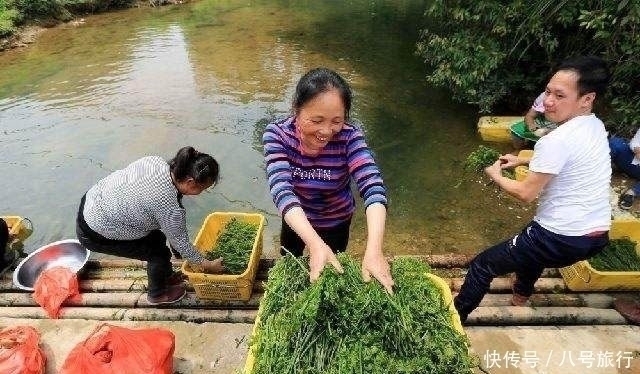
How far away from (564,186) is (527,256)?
0.55m

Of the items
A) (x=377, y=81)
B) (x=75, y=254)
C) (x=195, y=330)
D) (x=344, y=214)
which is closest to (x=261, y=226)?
(x=195, y=330)

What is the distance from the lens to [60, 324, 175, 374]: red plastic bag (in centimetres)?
265

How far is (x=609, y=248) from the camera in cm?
369

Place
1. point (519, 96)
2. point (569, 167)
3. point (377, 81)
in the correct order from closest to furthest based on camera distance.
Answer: point (569, 167)
point (519, 96)
point (377, 81)

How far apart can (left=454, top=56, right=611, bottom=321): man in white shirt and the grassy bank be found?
17.1 m

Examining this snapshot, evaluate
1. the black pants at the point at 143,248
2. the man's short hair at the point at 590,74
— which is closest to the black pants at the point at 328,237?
the black pants at the point at 143,248

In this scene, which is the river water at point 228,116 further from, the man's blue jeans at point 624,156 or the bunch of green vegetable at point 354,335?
the bunch of green vegetable at point 354,335

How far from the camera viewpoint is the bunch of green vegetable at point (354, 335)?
177 cm

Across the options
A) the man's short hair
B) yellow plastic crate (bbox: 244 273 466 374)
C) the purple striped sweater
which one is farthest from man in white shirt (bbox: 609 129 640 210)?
the purple striped sweater

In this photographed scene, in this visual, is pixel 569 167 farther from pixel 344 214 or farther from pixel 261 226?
pixel 261 226

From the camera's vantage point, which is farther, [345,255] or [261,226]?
[261,226]

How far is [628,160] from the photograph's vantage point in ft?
17.6

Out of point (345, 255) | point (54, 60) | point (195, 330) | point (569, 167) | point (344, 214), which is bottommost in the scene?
point (54, 60)

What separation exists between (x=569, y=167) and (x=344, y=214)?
4.62 feet
